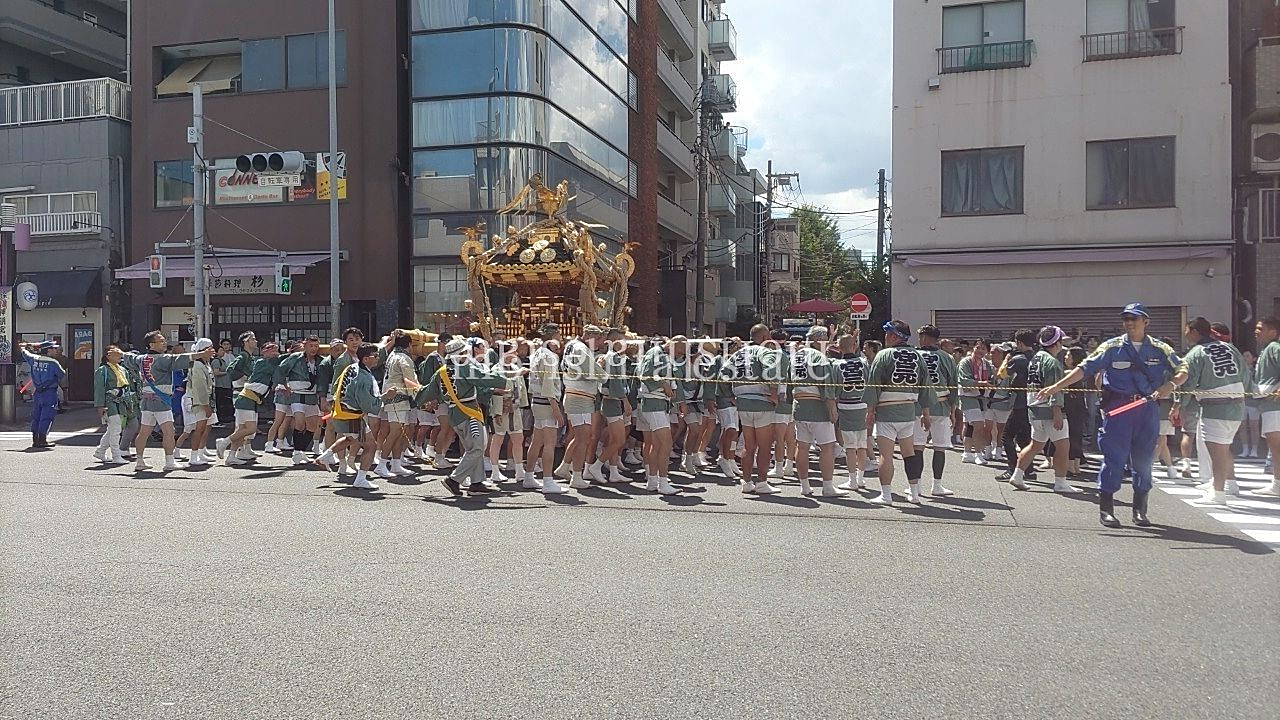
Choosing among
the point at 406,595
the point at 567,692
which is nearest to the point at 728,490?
the point at 406,595

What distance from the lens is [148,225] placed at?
24625 mm

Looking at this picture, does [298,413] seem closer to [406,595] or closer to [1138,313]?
[406,595]

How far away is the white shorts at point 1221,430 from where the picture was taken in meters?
9.64

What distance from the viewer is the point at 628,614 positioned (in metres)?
5.34

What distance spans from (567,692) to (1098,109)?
20.6 meters

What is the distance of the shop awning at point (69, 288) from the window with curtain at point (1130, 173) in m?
25.2

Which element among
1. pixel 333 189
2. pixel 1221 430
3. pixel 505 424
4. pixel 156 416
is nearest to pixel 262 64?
pixel 333 189

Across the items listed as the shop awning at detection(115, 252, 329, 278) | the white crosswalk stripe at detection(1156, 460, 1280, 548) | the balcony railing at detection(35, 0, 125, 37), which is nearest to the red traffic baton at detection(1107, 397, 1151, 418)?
the white crosswalk stripe at detection(1156, 460, 1280, 548)

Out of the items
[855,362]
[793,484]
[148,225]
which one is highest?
[148,225]

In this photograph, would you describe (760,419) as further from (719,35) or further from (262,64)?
(719,35)

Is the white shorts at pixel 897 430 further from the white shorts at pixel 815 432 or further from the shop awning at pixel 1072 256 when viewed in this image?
the shop awning at pixel 1072 256

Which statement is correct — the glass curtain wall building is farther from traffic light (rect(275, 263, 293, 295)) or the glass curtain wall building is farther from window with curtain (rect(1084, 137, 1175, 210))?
window with curtain (rect(1084, 137, 1175, 210))

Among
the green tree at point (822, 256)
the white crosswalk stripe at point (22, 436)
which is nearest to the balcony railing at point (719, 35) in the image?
the green tree at point (822, 256)

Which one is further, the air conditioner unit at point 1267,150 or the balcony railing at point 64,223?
the balcony railing at point 64,223
